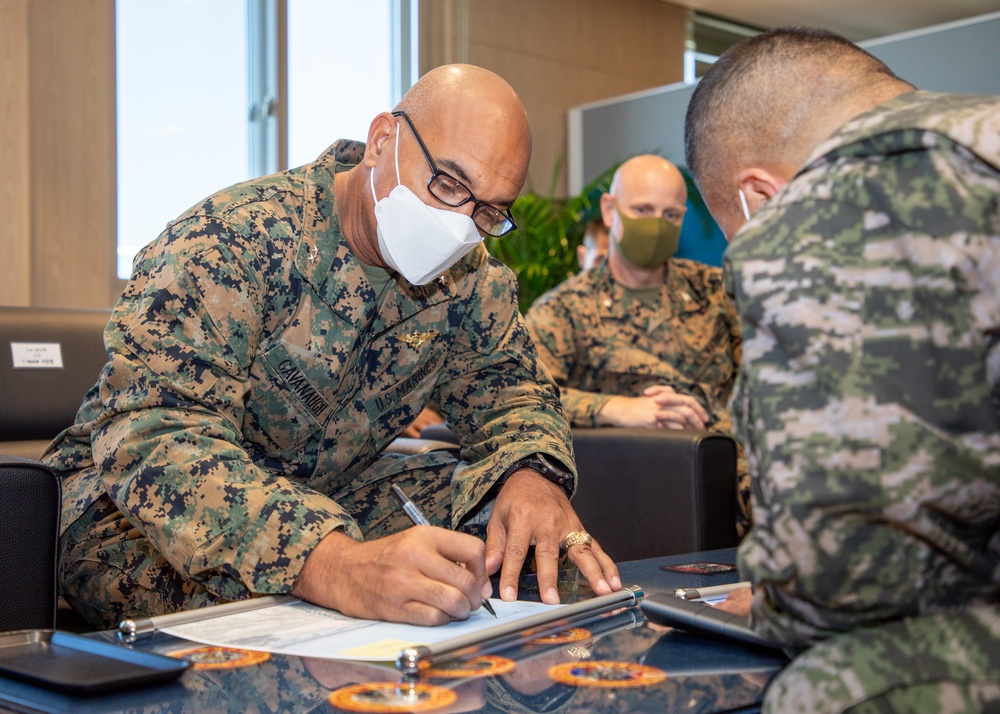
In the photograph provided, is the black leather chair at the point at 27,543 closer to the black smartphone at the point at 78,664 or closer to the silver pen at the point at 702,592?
the black smartphone at the point at 78,664

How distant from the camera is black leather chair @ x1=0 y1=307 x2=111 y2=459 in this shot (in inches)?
76.5

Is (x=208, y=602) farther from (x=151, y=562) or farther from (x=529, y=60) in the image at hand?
(x=529, y=60)

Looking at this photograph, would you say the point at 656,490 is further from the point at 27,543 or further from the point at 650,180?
the point at 27,543

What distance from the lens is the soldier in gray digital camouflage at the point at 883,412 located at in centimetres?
64

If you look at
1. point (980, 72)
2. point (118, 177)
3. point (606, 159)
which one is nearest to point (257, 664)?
point (118, 177)

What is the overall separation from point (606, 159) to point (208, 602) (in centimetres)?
460

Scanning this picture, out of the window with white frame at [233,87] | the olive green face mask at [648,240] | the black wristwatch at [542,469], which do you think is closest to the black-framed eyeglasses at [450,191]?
the black wristwatch at [542,469]

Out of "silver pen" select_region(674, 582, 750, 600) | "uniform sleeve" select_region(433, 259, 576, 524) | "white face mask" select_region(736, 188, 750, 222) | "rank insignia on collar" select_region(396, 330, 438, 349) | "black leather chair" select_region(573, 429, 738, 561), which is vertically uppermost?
"white face mask" select_region(736, 188, 750, 222)

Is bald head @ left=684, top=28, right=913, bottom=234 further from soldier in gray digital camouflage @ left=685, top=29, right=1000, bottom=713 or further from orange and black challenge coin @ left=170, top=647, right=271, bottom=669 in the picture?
orange and black challenge coin @ left=170, top=647, right=271, bottom=669

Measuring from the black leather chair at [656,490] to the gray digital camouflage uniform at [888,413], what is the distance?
1.52m

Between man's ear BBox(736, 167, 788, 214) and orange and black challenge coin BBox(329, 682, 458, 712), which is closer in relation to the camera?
orange and black challenge coin BBox(329, 682, 458, 712)

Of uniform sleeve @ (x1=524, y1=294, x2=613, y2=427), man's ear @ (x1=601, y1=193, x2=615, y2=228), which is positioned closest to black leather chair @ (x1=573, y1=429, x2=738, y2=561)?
uniform sleeve @ (x1=524, y1=294, x2=613, y2=427)

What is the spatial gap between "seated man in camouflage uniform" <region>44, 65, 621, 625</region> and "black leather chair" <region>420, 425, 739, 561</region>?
537 mm

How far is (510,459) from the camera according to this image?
5.10ft
